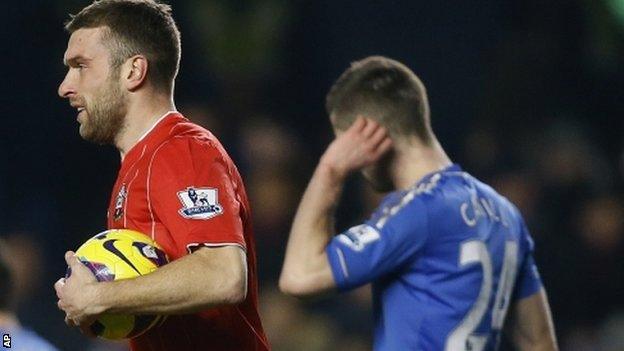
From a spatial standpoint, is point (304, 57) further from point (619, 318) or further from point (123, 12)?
point (123, 12)

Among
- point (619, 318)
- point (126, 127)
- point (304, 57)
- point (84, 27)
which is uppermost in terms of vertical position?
point (84, 27)

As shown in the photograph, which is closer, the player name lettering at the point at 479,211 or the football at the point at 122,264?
the football at the point at 122,264

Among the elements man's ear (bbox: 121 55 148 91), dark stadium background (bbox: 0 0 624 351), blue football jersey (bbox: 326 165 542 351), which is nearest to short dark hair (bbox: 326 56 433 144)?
blue football jersey (bbox: 326 165 542 351)

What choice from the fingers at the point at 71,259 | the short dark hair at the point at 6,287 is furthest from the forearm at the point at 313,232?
the short dark hair at the point at 6,287

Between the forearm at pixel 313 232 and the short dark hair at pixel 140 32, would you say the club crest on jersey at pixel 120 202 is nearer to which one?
the short dark hair at pixel 140 32

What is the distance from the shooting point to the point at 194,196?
3453 millimetres

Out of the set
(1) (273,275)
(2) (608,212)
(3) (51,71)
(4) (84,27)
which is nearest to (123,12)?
(4) (84,27)

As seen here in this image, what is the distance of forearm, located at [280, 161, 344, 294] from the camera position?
391cm

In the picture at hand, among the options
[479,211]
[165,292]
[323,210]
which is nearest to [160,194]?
[165,292]

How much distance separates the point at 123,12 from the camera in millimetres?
3869

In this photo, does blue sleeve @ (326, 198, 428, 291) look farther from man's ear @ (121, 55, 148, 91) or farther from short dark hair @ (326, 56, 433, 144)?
man's ear @ (121, 55, 148, 91)

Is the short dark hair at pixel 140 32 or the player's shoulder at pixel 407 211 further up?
the short dark hair at pixel 140 32

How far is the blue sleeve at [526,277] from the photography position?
419 centimetres

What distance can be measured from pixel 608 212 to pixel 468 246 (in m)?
4.69
